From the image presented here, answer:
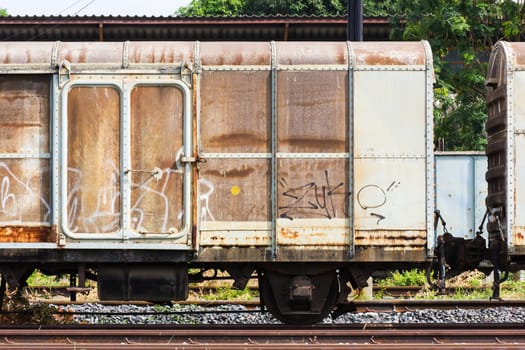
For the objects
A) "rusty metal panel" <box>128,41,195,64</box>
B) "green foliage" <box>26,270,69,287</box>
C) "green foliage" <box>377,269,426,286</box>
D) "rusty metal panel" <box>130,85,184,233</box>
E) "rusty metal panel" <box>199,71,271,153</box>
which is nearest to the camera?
"rusty metal panel" <box>130,85,184,233</box>

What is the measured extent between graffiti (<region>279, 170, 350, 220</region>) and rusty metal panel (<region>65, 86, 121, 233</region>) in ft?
6.37

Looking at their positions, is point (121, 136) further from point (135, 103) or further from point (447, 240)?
point (447, 240)

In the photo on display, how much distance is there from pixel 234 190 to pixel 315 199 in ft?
3.08

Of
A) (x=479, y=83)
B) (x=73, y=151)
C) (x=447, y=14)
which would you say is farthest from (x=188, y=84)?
(x=479, y=83)

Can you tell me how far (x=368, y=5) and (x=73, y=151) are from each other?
22.5 m

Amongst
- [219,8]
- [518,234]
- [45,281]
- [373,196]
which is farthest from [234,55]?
[219,8]

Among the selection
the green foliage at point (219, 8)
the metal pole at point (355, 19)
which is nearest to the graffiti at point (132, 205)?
the metal pole at point (355, 19)

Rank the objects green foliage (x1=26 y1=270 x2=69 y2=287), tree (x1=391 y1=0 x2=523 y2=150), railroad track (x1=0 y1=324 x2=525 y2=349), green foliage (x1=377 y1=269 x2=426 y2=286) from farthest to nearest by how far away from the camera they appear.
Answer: tree (x1=391 y1=0 x2=523 y2=150) < green foliage (x1=377 y1=269 x2=426 y2=286) < green foliage (x1=26 y1=270 x2=69 y2=287) < railroad track (x1=0 y1=324 x2=525 y2=349)

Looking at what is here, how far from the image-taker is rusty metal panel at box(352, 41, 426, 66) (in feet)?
33.2

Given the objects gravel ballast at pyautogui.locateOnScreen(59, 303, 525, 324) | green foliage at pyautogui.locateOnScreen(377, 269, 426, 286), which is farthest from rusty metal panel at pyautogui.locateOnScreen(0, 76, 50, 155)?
green foliage at pyautogui.locateOnScreen(377, 269, 426, 286)

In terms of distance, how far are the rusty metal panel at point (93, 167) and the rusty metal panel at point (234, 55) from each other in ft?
3.85

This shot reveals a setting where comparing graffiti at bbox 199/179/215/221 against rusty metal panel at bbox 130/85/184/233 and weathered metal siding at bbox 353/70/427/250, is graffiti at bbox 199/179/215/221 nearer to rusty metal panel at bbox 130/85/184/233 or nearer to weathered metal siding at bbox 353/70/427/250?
rusty metal panel at bbox 130/85/184/233

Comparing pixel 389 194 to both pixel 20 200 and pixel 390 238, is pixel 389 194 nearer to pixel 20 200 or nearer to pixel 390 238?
pixel 390 238

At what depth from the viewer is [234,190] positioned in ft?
32.7
